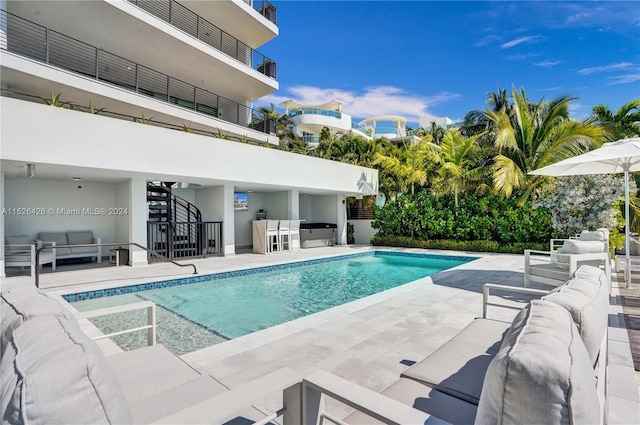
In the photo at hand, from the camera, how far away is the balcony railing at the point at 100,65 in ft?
34.1

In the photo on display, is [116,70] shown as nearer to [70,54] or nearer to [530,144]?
[70,54]

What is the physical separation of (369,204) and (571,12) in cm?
1055

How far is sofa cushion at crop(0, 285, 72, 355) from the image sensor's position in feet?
4.84

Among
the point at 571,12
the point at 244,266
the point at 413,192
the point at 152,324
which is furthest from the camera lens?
the point at 413,192

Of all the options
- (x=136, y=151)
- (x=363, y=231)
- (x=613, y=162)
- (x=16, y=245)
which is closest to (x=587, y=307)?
(x=613, y=162)

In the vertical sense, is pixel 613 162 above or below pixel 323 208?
above

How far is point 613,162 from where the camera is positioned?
6.38 m

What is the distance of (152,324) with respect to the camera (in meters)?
3.01

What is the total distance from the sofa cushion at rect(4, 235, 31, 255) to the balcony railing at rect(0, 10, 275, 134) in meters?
5.06

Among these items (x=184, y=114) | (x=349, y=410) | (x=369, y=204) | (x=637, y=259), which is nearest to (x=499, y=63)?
(x=369, y=204)

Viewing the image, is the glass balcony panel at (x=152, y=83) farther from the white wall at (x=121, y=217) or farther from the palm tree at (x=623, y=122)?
the palm tree at (x=623, y=122)

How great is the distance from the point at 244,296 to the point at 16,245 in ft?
18.2

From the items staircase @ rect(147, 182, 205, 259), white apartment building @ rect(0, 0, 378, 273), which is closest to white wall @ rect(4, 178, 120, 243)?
white apartment building @ rect(0, 0, 378, 273)

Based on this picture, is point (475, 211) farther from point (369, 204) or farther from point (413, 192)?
point (369, 204)
